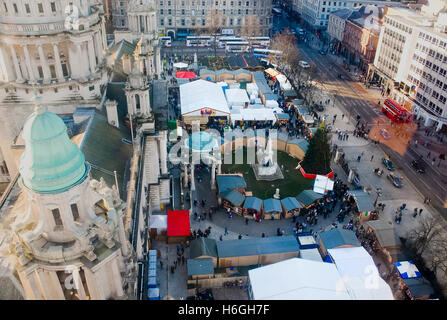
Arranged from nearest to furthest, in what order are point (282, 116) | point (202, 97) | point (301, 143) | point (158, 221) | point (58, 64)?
1. point (58, 64)
2. point (158, 221)
3. point (301, 143)
4. point (282, 116)
5. point (202, 97)

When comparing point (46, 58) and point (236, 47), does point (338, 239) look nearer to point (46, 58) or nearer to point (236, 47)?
point (46, 58)

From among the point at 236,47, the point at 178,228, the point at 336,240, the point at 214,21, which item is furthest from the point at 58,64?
the point at 214,21

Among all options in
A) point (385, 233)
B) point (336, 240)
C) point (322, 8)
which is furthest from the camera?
point (322, 8)

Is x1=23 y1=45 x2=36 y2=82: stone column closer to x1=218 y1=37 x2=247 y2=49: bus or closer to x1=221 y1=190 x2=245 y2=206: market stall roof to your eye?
x1=221 y1=190 x2=245 y2=206: market stall roof

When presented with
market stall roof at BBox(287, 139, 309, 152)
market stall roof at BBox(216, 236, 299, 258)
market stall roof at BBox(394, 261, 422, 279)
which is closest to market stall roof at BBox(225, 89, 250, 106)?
market stall roof at BBox(287, 139, 309, 152)

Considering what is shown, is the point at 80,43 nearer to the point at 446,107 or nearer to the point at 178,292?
the point at 178,292

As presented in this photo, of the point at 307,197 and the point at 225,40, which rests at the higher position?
the point at 225,40

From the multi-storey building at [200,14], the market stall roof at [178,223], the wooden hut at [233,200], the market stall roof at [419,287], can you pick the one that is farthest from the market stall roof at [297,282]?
the multi-storey building at [200,14]

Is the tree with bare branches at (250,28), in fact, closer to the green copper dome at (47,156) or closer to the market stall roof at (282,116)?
the market stall roof at (282,116)
